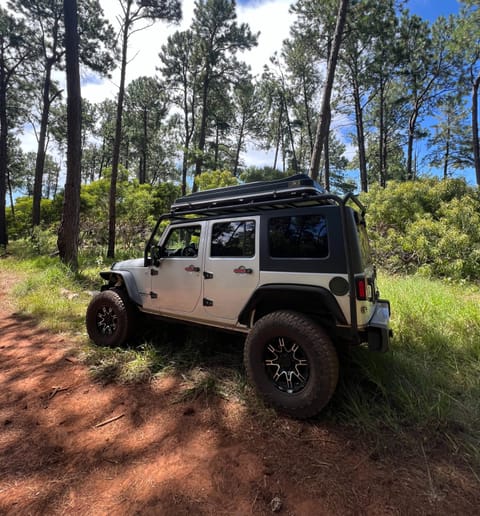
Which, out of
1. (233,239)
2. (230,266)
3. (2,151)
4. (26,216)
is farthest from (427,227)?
(26,216)

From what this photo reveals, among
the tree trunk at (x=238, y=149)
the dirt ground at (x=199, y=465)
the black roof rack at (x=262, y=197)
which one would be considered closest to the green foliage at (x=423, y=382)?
the dirt ground at (x=199, y=465)

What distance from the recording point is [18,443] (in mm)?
2148

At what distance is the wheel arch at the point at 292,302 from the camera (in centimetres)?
232

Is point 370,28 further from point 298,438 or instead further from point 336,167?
point 336,167

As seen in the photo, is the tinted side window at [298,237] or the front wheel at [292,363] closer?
the front wheel at [292,363]

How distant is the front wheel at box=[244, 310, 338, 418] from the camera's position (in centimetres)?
219

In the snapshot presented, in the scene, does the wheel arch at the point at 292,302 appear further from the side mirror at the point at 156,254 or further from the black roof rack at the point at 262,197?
the side mirror at the point at 156,254

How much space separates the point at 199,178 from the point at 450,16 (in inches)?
616

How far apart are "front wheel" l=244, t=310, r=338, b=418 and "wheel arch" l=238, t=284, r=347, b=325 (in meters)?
0.17

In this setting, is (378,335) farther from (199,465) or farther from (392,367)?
(199,465)

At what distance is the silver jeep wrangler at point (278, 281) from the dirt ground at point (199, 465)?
1.28ft

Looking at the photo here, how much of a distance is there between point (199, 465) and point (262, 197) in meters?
2.31

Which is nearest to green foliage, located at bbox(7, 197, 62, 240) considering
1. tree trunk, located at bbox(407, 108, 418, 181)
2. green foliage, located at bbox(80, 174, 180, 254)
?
green foliage, located at bbox(80, 174, 180, 254)

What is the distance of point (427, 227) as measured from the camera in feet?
24.1
